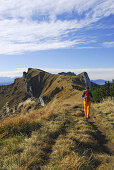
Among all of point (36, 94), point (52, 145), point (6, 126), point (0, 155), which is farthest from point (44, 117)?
point (36, 94)

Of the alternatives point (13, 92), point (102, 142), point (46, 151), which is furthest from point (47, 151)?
point (13, 92)

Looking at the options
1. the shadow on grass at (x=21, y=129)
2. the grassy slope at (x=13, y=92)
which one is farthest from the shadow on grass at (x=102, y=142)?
the grassy slope at (x=13, y=92)

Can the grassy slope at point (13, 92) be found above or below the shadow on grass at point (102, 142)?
below

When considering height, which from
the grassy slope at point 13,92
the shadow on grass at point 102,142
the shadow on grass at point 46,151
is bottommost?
the grassy slope at point 13,92

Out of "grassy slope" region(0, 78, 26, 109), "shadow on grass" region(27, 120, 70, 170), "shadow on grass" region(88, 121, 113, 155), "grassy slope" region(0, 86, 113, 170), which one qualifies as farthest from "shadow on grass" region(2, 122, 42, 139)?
"grassy slope" region(0, 78, 26, 109)

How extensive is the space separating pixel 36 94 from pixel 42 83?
12944 mm

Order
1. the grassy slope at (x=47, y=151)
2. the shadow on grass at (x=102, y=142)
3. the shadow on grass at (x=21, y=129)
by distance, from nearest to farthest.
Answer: the grassy slope at (x=47, y=151) → the shadow on grass at (x=102, y=142) → the shadow on grass at (x=21, y=129)

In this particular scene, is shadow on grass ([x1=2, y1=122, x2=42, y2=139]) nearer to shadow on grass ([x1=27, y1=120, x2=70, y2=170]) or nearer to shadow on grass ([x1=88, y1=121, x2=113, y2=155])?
shadow on grass ([x1=27, y1=120, x2=70, y2=170])

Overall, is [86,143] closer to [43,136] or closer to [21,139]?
[43,136]

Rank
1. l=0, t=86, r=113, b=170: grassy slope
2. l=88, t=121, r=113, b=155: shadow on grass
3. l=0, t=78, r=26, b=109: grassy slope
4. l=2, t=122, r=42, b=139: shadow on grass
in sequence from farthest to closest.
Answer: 1. l=0, t=78, r=26, b=109: grassy slope
2. l=2, t=122, r=42, b=139: shadow on grass
3. l=88, t=121, r=113, b=155: shadow on grass
4. l=0, t=86, r=113, b=170: grassy slope

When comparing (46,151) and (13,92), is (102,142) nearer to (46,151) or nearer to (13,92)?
(46,151)

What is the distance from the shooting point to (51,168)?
3914mm

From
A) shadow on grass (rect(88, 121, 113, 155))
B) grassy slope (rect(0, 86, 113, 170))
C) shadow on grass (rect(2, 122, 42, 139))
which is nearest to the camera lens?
grassy slope (rect(0, 86, 113, 170))

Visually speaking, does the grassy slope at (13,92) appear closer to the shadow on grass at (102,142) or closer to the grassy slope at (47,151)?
the grassy slope at (47,151)
